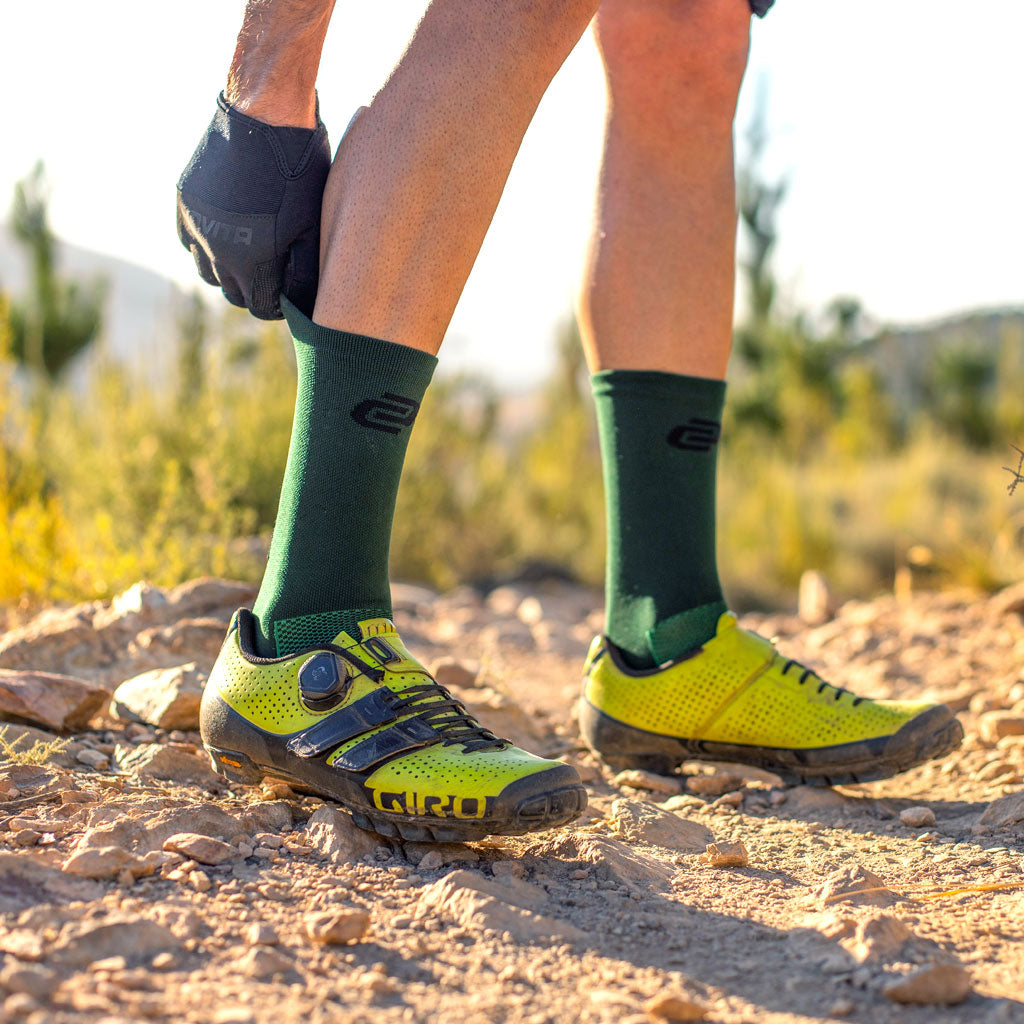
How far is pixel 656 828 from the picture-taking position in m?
1.44

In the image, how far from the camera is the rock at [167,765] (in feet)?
4.89

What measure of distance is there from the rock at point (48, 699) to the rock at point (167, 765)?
0.15 meters

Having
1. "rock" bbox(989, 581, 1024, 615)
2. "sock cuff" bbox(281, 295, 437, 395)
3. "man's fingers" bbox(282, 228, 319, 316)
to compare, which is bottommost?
"rock" bbox(989, 581, 1024, 615)

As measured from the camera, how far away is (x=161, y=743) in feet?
5.38

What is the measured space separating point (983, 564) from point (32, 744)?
389cm

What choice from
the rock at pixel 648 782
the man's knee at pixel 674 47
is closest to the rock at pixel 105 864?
the rock at pixel 648 782

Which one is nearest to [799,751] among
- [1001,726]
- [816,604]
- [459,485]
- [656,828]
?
[656,828]

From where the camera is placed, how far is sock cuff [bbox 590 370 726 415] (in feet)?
5.77

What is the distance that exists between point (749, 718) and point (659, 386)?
21.9 inches

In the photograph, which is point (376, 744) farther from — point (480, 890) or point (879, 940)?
point (879, 940)

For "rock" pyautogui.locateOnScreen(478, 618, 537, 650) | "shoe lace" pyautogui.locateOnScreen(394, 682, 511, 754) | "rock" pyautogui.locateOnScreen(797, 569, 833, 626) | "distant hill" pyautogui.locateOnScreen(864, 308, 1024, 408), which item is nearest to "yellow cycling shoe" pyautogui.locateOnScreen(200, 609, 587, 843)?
"shoe lace" pyautogui.locateOnScreen(394, 682, 511, 754)

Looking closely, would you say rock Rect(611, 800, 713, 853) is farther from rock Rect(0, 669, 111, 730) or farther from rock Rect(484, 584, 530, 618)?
rock Rect(484, 584, 530, 618)

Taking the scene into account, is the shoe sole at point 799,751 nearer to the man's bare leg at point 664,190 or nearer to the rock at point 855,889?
the rock at point 855,889

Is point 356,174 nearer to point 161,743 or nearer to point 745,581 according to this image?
point 161,743
